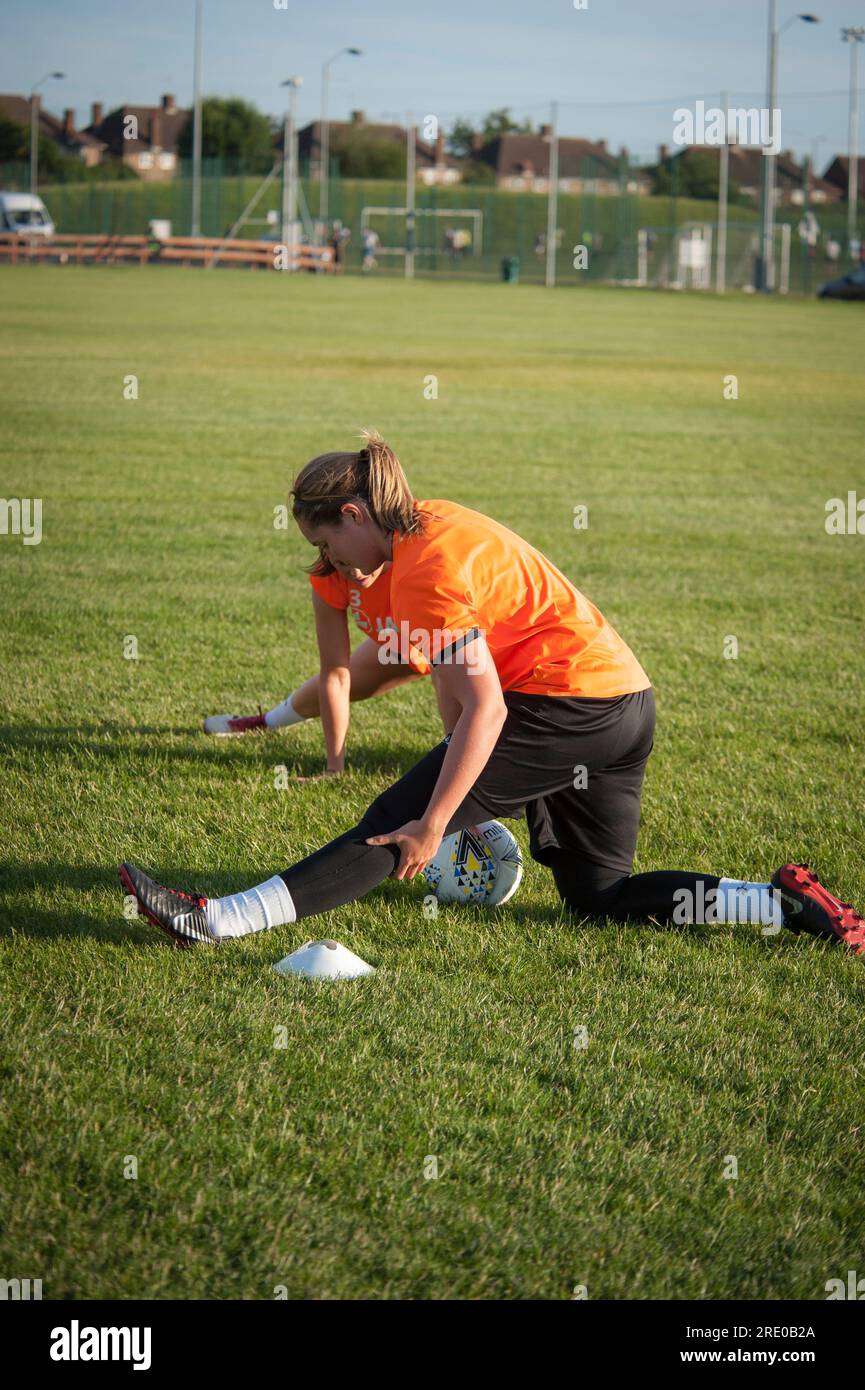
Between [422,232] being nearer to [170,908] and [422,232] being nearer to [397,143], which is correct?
[397,143]

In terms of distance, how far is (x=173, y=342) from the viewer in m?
23.5

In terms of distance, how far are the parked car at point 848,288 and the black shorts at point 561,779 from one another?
2056 inches

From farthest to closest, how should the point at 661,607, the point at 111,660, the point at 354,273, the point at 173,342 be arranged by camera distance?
the point at 354,273
the point at 173,342
the point at 661,607
the point at 111,660

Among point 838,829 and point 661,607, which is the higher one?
point 661,607

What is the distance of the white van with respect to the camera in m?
60.2

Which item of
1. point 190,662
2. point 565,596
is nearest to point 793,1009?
point 565,596

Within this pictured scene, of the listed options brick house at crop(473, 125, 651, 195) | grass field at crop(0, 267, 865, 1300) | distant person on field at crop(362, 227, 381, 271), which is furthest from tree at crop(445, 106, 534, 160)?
grass field at crop(0, 267, 865, 1300)

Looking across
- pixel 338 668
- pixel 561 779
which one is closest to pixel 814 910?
pixel 561 779

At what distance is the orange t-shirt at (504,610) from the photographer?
3.45 meters

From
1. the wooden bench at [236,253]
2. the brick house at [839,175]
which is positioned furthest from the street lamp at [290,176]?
the brick house at [839,175]

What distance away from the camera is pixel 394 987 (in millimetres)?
3736

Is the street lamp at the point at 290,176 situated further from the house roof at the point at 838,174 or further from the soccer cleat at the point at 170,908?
the house roof at the point at 838,174
